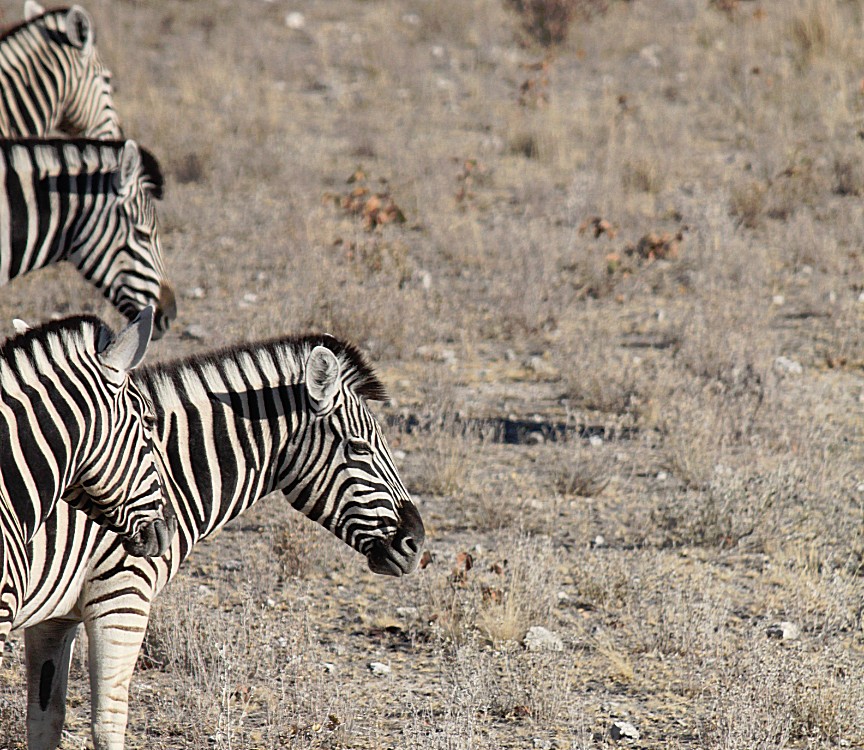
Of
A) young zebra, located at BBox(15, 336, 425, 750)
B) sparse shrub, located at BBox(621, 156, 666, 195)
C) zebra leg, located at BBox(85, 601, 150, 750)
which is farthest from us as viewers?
sparse shrub, located at BBox(621, 156, 666, 195)

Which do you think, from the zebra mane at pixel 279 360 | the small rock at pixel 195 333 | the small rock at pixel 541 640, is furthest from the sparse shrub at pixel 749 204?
the zebra mane at pixel 279 360

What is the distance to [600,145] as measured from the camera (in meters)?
12.7

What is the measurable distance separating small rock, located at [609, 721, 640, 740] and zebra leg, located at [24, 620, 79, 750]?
6.84ft

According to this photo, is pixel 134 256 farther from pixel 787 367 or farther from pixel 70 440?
pixel 787 367

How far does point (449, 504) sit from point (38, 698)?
2.96 m

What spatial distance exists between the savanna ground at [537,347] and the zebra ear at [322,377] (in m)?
1.31

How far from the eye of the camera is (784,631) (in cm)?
518

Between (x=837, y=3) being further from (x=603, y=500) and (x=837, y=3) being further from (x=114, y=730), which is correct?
(x=114, y=730)

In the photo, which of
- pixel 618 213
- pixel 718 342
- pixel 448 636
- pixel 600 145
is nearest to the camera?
pixel 448 636

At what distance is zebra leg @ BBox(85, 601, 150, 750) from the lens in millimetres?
3670

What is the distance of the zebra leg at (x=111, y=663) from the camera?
3670mm

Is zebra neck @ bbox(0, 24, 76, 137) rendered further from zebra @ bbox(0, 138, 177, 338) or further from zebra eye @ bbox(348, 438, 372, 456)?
zebra eye @ bbox(348, 438, 372, 456)

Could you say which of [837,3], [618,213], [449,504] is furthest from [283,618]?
[837,3]

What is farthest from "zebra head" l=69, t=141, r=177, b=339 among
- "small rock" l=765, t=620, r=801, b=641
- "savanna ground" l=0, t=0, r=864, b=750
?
"small rock" l=765, t=620, r=801, b=641
